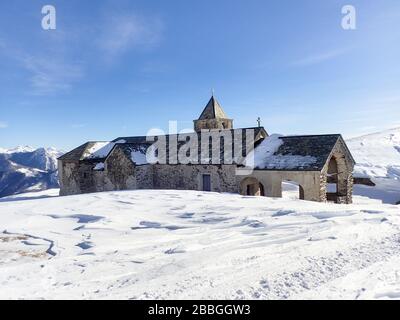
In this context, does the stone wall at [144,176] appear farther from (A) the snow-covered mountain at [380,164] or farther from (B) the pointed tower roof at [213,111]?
(A) the snow-covered mountain at [380,164]

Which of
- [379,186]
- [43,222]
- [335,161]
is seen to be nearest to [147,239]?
[43,222]

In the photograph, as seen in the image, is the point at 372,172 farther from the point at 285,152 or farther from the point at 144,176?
the point at 144,176

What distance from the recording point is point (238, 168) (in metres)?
20.2

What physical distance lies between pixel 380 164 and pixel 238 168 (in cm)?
3586

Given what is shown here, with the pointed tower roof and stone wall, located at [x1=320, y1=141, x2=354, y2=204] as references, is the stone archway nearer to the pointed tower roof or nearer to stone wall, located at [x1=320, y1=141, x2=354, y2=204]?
stone wall, located at [x1=320, y1=141, x2=354, y2=204]

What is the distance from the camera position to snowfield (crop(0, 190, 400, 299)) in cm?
381

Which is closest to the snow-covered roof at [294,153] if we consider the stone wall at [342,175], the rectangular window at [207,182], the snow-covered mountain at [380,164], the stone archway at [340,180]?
the stone wall at [342,175]

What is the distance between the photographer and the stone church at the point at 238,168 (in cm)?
1852

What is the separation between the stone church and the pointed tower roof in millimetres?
8163

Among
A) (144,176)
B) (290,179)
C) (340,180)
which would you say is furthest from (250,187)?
(144,176)

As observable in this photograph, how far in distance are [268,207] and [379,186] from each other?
2739 cm

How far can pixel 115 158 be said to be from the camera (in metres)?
24.3

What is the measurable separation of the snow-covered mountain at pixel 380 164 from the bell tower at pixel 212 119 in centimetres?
1517
